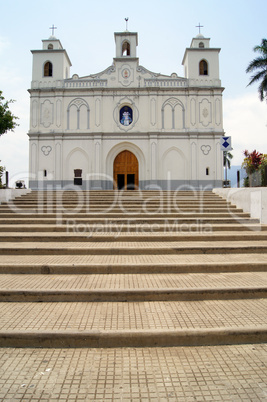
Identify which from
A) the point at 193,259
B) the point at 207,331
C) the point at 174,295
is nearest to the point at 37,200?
the point at 193,259

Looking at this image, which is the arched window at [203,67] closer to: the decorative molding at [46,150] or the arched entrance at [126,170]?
the arched entrance at [126,170]

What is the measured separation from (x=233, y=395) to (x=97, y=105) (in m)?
23.8

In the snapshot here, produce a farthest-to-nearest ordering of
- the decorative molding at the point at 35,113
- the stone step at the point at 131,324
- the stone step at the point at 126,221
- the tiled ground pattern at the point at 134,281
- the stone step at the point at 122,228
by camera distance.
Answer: the decorative molding at the point at 35,113
the stone step at the point at 126,221
the stone step at the point at 122,228
the tiled ground pattern at the point at 134,281
the stone step at the point at 131,324

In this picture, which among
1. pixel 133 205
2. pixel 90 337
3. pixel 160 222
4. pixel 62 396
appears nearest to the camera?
pixel 62 396

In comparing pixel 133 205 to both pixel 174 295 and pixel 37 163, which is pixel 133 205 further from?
pixel 37 163

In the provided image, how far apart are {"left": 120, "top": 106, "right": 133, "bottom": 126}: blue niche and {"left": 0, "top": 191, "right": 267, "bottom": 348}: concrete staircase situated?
14.6 meters

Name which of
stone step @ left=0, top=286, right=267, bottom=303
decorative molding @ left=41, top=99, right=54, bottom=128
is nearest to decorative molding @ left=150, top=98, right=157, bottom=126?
decorative molding @ left=41, top=99, right=54, bottom=128

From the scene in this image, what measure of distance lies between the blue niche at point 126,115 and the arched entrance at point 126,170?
2406 millimetres

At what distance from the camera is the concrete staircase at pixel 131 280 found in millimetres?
Result: 3900

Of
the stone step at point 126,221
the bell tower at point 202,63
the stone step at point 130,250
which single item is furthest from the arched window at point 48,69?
the stone step at point 130,250

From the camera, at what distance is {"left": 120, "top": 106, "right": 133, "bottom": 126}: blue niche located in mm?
24344

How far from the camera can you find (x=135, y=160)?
24875mm

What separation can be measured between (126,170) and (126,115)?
4444 mm

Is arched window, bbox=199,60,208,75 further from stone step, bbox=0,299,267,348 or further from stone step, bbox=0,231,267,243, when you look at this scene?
stone step, bbox=0,299,267,348
